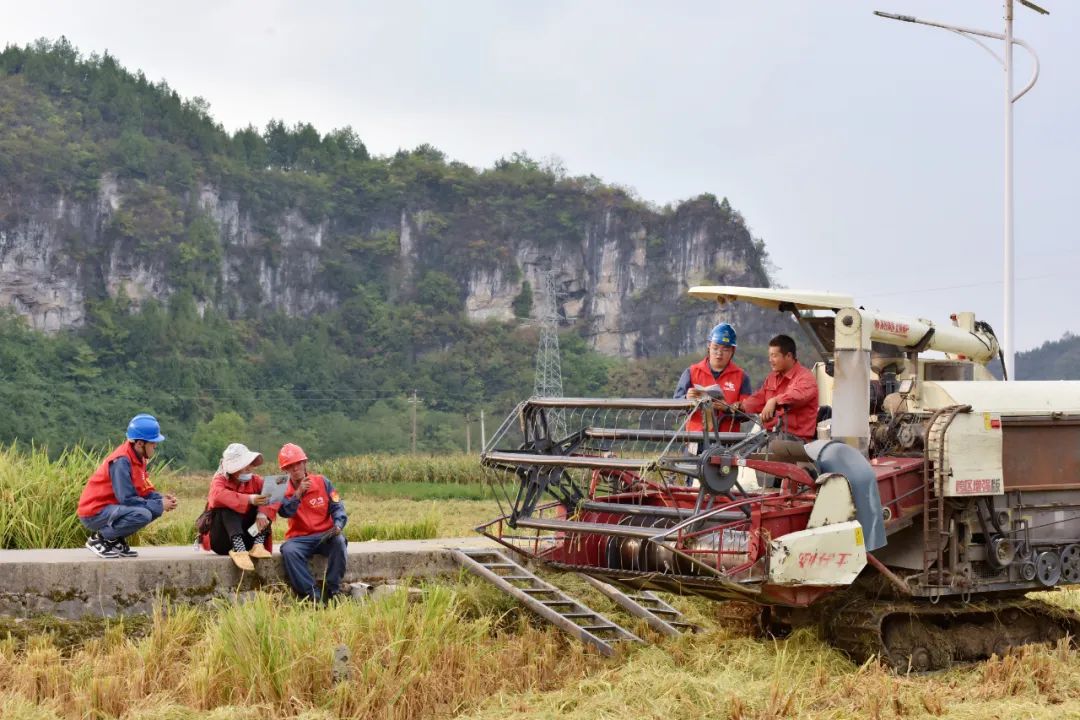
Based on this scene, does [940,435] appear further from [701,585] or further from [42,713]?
[42,713]

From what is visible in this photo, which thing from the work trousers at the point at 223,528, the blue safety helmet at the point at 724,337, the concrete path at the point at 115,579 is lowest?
the concrete path at the point at 115,579


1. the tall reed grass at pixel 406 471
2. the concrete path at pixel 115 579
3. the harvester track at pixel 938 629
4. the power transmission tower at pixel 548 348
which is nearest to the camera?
the harvester track at pixel 938 629

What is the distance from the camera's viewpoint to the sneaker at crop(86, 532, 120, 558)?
10.6 metres

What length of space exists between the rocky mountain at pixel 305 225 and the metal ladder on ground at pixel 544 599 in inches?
3502

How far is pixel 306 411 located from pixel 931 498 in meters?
87.1

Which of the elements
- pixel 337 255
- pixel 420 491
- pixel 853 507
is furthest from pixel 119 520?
pixel 337 255

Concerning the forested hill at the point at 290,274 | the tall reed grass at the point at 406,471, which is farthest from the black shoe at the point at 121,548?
the forested hill at the point at 290,274

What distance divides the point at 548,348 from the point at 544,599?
89.2 m

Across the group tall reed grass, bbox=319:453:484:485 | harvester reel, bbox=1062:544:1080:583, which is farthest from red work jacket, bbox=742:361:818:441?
tall reed grass, bbox=319:453:484:485

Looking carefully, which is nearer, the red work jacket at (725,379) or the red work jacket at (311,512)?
the red work jacket at (311,512)

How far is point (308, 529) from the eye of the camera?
10977 millimetres

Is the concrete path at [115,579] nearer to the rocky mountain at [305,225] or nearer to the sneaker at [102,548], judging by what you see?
the sneaker at [102,548]

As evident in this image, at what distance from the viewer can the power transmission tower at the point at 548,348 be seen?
93106 millimetres

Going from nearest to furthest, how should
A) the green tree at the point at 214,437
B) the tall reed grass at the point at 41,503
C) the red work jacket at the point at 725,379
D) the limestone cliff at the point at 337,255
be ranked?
the red work jacket at the point at 725,379 → the tall reed grass at the point at 41,503 → the green tree at the point at 214,437 → the limestone cliff at the point at 337,255
